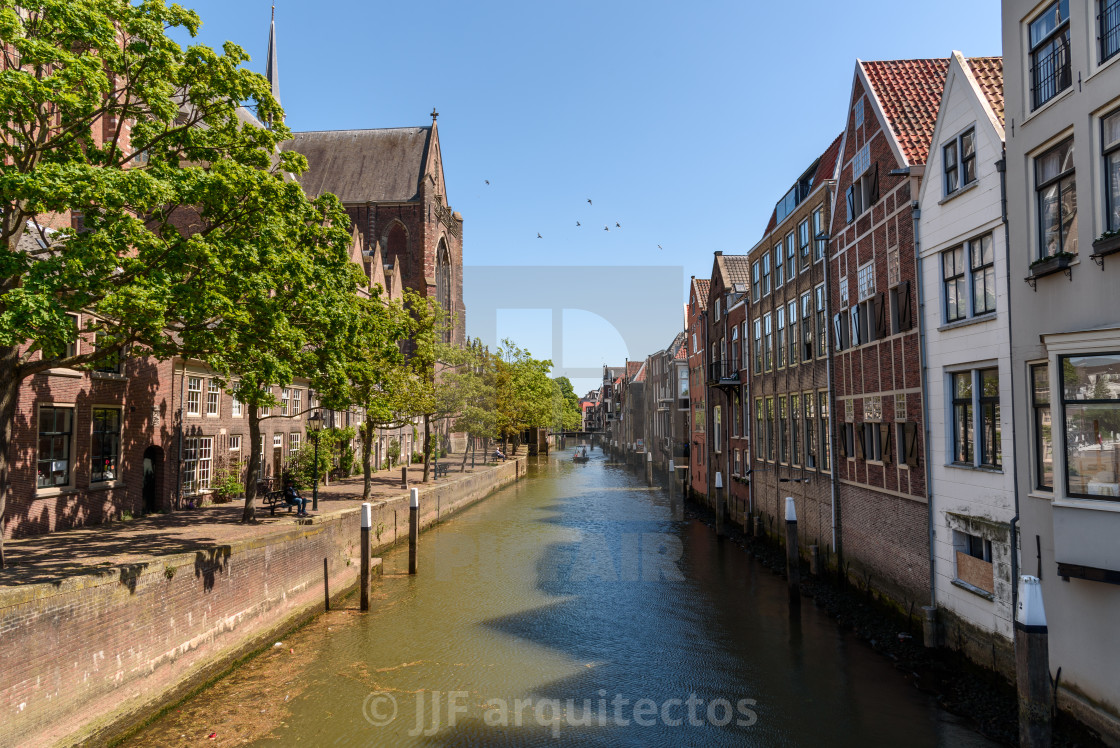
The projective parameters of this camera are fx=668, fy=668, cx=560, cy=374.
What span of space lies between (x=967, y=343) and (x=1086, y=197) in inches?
175

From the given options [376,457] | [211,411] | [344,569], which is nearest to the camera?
[344,569]

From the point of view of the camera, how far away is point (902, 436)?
55.5ft

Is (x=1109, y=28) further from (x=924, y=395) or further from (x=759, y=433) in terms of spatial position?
(x=759, y=433)

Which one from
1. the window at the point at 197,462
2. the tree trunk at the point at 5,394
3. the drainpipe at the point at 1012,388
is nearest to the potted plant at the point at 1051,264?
the drainpipe at the point at 1012,388

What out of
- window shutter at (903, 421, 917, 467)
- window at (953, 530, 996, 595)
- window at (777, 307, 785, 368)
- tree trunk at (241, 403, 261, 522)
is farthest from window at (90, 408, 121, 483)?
window at (777, 307, 785, 368)

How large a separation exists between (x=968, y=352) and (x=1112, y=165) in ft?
16.0

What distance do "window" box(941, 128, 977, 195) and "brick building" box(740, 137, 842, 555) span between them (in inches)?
282

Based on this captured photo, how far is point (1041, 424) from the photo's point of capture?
11.3 metres

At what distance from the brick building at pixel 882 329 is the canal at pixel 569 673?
2680 millimetres

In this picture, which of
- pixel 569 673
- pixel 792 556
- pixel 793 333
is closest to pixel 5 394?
pixel 569 673

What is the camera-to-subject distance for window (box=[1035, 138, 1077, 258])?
10.6 m

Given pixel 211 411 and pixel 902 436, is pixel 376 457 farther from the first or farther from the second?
pixel 902 436

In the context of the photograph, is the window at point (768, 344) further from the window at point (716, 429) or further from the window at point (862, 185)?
the window at point (862, 185)

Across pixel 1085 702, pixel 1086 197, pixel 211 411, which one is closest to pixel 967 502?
pixel 1085 702
